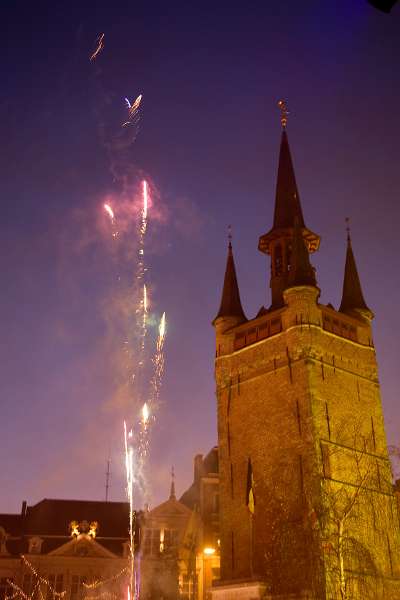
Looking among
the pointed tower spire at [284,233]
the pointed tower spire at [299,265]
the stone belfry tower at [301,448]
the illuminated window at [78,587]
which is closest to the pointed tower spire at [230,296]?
the stone belfry tower at [301,448]

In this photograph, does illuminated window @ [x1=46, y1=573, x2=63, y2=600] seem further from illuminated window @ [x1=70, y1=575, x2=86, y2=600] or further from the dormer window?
the dormer window

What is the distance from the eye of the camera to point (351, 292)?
33812mm

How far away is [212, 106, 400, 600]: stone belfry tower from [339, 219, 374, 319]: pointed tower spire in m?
0.11

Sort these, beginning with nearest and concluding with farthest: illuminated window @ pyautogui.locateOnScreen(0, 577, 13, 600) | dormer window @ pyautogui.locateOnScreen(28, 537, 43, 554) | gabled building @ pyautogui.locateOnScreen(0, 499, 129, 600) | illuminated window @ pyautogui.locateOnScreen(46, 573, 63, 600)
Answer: illuminated window @ pyautogui.locateOnScreen(0, 577, 13, 600) → illuminated window @ pyautogui.locateOnScreen(46, 573, 63, 600) → gabled building @ pyautogui.locateOnScreen(0, 499, 129, 600) → dormer window @ pyautogui.locateOnScreen(28, 537, 43, 554)

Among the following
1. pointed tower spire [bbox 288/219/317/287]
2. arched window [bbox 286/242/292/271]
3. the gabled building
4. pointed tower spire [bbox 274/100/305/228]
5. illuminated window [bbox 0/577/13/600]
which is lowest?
illuminated window [bbox 0/577/13/600]

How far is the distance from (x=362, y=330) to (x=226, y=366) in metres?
6.72

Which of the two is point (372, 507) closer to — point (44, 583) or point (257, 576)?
point (257, 576)

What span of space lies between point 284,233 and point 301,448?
11.7 metres

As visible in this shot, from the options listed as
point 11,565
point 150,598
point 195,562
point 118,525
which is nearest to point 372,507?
point 195,562

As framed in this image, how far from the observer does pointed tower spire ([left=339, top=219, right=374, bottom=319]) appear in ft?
108

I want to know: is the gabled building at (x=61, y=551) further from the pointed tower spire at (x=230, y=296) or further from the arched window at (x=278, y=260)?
the arched window at (x=278, y=260)

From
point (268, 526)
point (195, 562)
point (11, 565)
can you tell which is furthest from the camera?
point (11, 565)

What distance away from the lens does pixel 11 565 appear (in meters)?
40.2

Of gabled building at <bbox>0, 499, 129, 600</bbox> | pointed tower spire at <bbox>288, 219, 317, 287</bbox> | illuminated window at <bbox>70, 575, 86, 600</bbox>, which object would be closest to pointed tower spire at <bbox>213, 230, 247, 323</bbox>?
pointed tower spire at <bbox>288, 219, 317, 287</bbox>
